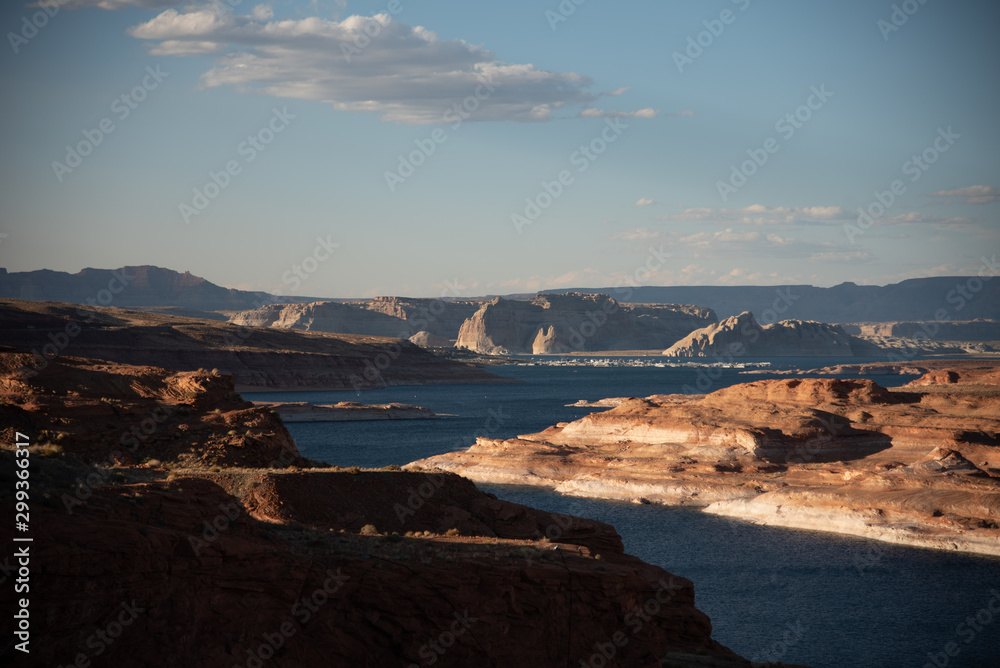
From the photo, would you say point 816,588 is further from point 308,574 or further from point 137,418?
point 137,418

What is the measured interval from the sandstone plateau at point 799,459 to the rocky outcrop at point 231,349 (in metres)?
72.5

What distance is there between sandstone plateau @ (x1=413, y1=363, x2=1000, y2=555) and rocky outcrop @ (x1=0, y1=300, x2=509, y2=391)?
72.5m

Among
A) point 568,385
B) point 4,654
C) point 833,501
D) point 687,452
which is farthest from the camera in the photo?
point 568,385

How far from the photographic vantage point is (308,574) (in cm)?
1413

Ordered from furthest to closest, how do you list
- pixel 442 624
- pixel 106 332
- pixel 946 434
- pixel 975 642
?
pixel 106 332, pixel 946 434, pixel 975 642, pixel 442 624

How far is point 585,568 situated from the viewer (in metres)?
16.6

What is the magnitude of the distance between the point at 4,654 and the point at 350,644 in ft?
17.8

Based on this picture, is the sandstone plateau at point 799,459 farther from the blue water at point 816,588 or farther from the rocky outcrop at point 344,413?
the rocky outcrop at point 344,413

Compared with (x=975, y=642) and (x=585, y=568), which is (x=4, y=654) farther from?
(x=975, y=642)

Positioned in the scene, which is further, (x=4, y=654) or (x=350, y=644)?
(x=350, y=644)

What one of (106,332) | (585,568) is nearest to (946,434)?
(585,568)

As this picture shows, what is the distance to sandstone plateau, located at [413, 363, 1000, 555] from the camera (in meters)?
44.2

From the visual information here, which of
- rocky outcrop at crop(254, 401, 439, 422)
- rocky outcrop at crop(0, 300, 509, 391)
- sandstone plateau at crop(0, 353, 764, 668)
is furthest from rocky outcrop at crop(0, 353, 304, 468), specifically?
rocky outcrop at crop(0, 300, 509, 391)

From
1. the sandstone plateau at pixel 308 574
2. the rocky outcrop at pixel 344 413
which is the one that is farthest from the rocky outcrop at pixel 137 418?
the rocky outcrop at pixel 344 413
